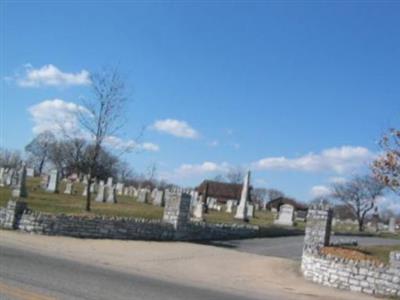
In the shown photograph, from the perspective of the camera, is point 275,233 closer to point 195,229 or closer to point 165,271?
point 195,229

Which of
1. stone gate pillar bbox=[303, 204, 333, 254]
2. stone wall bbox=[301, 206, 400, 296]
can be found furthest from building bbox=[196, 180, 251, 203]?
stone wall bbox=[301, 206, 400, 296]

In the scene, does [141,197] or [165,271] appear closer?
[165,271]

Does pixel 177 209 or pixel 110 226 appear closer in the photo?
pixel 110 226

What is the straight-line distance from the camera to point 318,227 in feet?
64.1

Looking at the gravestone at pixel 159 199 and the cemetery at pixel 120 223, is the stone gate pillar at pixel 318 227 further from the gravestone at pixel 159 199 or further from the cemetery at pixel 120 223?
the gravestone at pixel 159 199

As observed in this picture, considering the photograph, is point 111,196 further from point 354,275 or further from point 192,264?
point 354,275

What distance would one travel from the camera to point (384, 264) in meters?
16.4

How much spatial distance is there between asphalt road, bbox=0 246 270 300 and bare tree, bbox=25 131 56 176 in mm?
98902

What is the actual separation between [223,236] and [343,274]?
1074 cm

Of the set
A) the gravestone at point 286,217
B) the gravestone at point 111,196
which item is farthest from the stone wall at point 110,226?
the gravestone at point 286,217

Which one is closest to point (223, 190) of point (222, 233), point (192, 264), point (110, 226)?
point (222, 233)

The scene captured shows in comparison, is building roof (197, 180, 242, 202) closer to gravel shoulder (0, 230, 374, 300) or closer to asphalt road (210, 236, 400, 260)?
asphalt road (210, 236, 400, 260)

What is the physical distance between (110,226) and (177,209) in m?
3.24

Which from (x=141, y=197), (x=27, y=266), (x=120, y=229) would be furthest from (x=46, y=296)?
(x=141, y=197)
